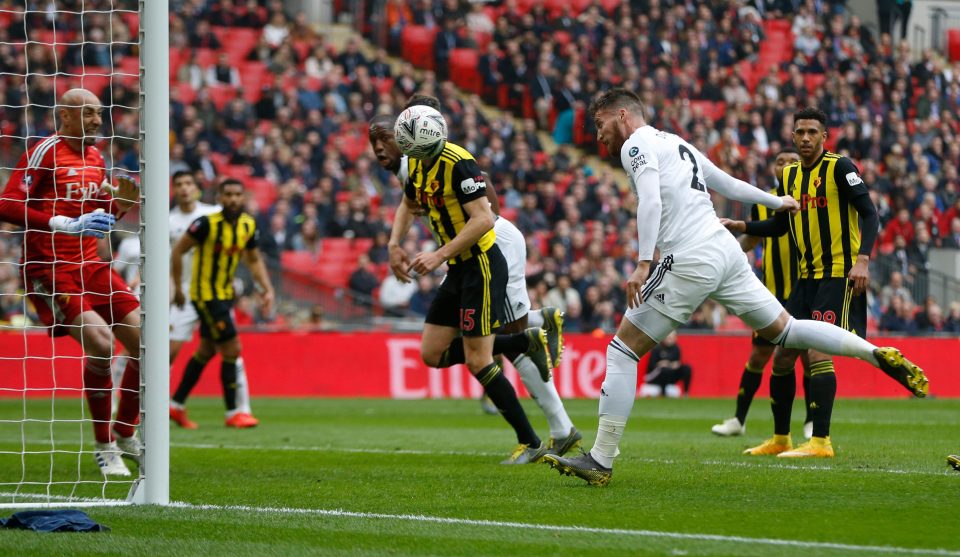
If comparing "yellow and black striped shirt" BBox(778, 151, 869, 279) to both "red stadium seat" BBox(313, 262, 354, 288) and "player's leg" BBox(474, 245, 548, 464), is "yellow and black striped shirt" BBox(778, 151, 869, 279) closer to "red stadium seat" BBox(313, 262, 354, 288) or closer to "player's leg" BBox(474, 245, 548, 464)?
"player's leg" BBox(474, 245, 548, 464)

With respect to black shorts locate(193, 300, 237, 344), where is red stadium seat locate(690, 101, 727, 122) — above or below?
above

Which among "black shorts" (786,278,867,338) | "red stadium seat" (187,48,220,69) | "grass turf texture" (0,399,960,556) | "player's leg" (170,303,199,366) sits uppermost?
"red stadium seat" (187,48,220,69)

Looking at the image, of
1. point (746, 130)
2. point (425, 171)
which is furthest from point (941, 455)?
point (746, 130)

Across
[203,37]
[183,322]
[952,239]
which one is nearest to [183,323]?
[183,322]

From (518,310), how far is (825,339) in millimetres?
2710

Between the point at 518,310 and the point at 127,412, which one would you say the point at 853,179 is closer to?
the point at 518,310

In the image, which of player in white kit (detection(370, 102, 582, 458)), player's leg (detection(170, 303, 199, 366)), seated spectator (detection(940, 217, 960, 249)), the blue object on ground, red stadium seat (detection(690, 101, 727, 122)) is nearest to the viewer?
the blue object on ground

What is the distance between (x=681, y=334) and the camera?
20375 millimetres

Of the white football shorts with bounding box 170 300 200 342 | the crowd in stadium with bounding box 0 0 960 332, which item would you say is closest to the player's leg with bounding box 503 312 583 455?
the white football shorts with bounding box 170 300 200 342

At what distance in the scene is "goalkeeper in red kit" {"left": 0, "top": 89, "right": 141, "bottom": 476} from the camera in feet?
27.1

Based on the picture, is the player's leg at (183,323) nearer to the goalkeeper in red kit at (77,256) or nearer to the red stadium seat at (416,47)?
the goalkeeper in red kit at (77,256)

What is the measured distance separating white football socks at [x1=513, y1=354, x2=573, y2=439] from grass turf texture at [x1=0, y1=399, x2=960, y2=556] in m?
0.47

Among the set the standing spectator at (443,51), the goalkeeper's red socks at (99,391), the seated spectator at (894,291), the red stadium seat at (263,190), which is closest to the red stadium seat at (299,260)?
the red stadium seat at (263,190)

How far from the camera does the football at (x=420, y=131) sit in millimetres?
7980
